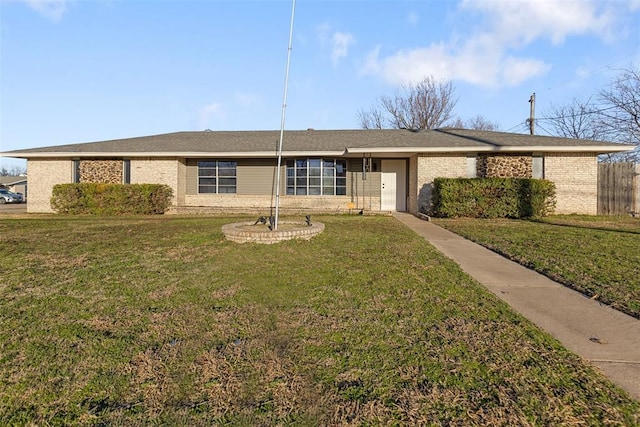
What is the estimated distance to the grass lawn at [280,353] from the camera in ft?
6.30

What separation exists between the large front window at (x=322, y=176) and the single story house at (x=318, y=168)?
5 centimetres

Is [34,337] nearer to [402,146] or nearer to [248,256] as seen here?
[248,256]

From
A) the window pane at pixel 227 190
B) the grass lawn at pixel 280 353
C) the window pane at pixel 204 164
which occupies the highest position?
the window pane at pixel 204 164

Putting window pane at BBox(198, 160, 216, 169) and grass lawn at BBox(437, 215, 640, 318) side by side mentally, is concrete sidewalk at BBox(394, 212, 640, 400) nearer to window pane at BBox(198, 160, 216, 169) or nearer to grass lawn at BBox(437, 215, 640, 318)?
grass lawn at BBox(437, 215, 640, 318)

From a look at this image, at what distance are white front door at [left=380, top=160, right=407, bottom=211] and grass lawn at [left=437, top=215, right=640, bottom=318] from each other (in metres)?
4.87

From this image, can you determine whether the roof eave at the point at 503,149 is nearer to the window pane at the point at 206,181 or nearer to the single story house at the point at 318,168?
the single story house at the point at 318,168

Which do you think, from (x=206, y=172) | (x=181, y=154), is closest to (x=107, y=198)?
(x=181, y=154)

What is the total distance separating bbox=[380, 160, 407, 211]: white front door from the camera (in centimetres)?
1556

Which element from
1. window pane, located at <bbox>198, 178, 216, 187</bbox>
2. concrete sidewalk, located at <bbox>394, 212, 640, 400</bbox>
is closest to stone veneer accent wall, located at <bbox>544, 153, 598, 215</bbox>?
concrete sidewalk, located at <bbox>394, 212, 640, 400</bbox>

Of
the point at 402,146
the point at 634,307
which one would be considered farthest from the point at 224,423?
the point at 402,146

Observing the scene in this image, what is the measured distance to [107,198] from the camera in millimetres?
14398

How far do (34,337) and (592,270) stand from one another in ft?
22.4

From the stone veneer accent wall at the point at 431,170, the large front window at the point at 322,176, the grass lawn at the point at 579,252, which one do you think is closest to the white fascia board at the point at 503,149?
the stone veneer accent wall at the point at 431,170

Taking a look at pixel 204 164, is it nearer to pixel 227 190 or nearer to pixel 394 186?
pixel 227 190
